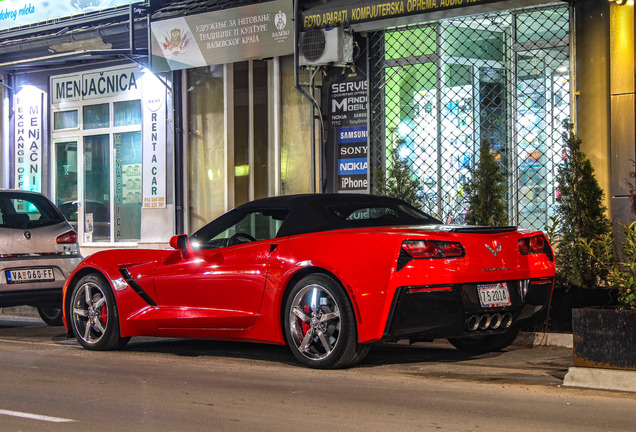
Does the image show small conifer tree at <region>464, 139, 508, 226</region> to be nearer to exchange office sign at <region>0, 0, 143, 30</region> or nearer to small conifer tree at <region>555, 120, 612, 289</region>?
small conifer tree at <region>555, 120, 612, 289</region>

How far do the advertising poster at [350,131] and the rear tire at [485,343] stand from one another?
19.9ft

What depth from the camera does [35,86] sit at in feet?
62.5

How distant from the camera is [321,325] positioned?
7176 mm

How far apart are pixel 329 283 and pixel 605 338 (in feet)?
6.73

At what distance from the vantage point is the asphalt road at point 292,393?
17.7 ft

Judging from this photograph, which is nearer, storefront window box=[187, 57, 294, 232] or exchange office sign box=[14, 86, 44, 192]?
storefront window box=[187, 57, 294, 232]

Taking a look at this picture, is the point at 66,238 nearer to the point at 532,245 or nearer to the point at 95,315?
the point at 95,315

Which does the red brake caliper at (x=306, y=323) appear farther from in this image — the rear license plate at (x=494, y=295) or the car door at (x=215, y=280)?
the rear license plate at (x=494, y=295)

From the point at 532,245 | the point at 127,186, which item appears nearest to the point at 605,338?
the point at 532,245

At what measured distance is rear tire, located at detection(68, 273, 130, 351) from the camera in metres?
8.72

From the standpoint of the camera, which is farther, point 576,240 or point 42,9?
point 42,9

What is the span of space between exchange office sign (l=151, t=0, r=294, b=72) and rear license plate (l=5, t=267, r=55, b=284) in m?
5.62

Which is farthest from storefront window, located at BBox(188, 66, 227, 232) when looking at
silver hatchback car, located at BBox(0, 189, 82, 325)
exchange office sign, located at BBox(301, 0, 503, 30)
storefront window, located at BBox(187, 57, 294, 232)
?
silver hatchback car, located at BBox(0, 189, 82, 325)

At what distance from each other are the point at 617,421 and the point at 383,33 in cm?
969
